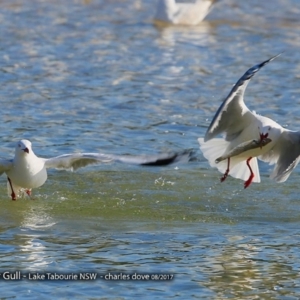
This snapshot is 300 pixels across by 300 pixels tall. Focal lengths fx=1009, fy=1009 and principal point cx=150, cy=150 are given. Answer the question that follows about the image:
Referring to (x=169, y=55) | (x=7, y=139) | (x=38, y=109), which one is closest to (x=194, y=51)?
(x=169, y=55)

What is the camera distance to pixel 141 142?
1095cm

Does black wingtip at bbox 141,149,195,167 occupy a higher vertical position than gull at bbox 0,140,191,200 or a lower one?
higher

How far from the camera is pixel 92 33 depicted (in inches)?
682

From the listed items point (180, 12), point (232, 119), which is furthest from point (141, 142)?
point (180, 12)

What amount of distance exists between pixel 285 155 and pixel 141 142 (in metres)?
2.27

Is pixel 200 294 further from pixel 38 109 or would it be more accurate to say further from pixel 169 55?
pixel 169 55

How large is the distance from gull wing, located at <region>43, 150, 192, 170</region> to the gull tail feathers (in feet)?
3.67

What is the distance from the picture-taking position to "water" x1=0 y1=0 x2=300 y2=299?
7.01 metres

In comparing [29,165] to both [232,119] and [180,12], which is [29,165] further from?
[180,12]

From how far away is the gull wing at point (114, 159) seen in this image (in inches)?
300

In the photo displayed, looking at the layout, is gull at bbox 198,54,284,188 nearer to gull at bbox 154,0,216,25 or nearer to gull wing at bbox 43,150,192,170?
gull wing at bbox 43,150,192,170

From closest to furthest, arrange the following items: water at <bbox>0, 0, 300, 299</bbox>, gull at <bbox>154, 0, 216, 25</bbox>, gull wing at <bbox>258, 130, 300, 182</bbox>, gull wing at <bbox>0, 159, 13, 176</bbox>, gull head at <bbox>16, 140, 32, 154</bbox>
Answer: water at <bbox>0, 0, 300, 299</bbox> → gull head at <bbox>16, 140, 32, 154</bbox> → gull wing at <bbox>0, 159, 13, 176</bbox> → gull wing at <bbox>258, 130, 300, 182</bbox> → gull at <bbox>154, 0, 216, 25</bbox>

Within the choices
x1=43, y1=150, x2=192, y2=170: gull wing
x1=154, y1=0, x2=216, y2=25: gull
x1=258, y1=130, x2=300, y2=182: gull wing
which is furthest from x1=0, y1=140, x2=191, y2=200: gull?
x1=154, y1=0, x2=216, y2=25: gull

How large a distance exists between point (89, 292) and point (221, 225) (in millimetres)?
1881
